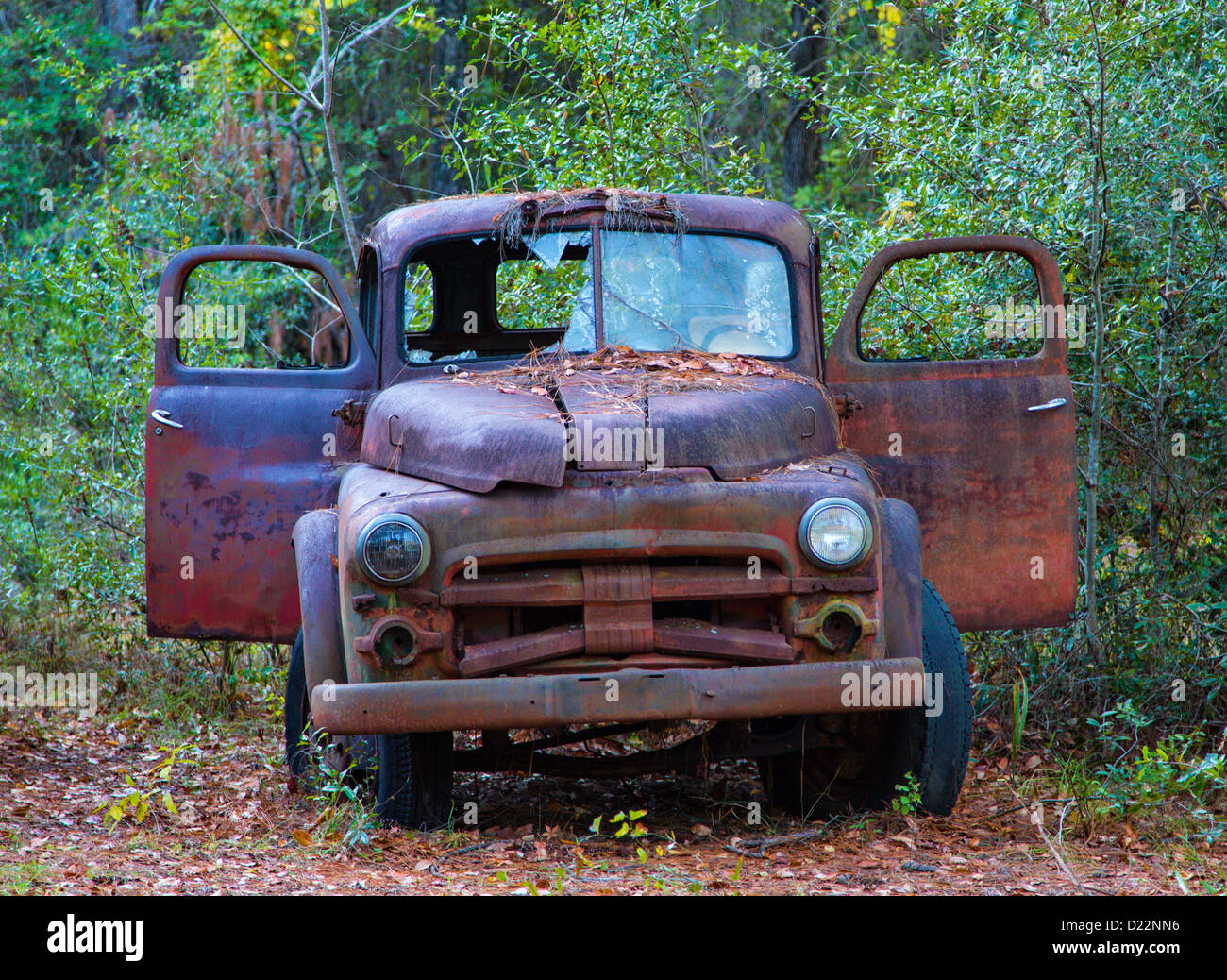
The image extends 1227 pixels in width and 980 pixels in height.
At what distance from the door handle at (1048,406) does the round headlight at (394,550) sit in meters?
2.53

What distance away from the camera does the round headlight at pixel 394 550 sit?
Result: 3.97 m

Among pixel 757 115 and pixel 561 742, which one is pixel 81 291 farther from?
pixel 757 115

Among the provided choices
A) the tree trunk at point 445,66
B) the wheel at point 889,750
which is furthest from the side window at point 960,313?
the tree trunk at point 445,66

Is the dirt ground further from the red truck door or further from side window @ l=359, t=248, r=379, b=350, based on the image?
side window @ l=359, t=248, r=379, b=350

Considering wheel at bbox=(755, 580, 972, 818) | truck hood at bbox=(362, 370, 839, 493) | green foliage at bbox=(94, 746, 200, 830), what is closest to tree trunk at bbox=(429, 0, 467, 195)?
green foliage at bbox=(94, 746, 200, 830)

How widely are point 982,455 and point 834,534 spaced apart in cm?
140

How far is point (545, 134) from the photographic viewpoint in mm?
8312

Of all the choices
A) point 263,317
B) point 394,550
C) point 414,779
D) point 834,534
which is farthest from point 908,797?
point 263,317

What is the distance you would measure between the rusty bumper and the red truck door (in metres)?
1.38

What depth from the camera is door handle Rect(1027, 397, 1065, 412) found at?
5219 millimetres
